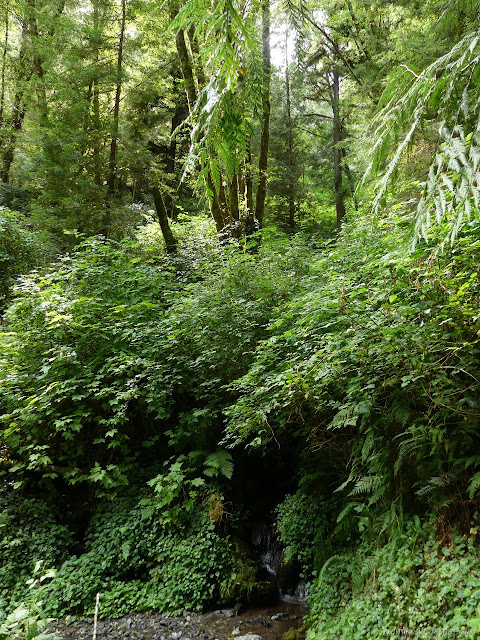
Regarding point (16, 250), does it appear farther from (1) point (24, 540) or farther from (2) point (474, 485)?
(2) point (474, 485)

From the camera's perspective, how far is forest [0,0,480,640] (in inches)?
96.1

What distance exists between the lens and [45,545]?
15.8 ft

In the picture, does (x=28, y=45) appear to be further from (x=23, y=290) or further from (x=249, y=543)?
(x=249, y=543)

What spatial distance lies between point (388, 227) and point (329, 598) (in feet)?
16.5

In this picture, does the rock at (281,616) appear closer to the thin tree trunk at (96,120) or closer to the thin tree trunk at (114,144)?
the thin tree trunk at (114,144)

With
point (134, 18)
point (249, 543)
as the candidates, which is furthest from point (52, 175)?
point (249, 543)

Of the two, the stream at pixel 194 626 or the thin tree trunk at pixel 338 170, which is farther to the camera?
the thin tree trunk at pixel 338 170

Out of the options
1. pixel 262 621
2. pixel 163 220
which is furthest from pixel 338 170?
pixel 262 621

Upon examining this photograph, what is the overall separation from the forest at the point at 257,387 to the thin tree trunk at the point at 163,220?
98cm

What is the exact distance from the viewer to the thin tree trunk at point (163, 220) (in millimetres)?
10594

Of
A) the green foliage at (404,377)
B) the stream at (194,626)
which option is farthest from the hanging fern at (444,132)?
the stream at (194,626)

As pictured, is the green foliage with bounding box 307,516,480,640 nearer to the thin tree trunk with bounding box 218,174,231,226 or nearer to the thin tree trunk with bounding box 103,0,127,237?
the thin tree trunk with bounding box 218,174,231,226

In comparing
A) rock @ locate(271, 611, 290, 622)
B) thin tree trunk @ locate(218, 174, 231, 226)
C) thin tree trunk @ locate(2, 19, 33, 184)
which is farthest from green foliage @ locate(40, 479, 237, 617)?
thin tree trunk @ locate(2, 19, 33, 184)

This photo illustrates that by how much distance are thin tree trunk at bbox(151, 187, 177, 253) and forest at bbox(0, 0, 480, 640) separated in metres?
0.98
